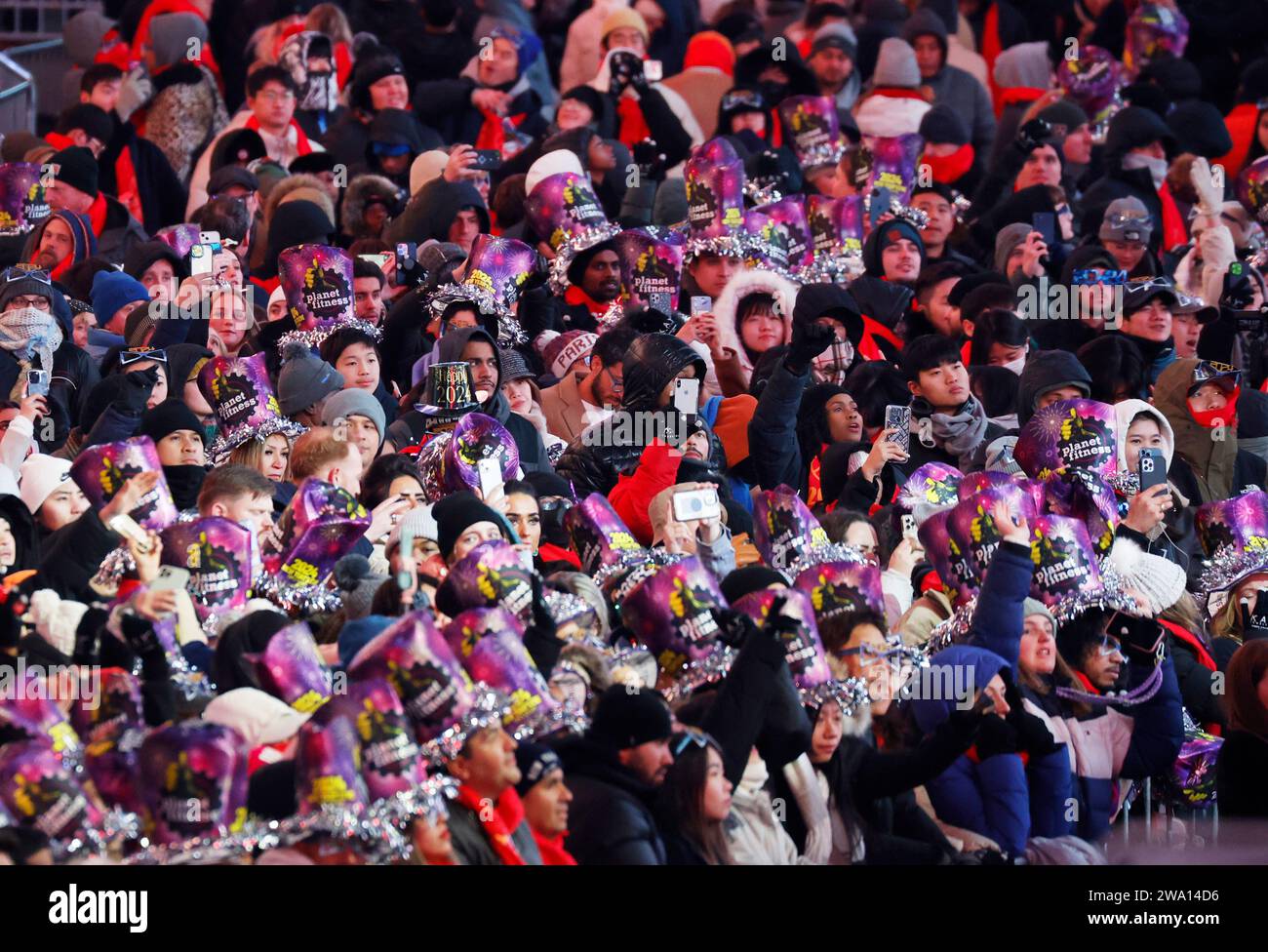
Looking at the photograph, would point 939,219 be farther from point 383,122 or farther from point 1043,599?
point 1043,599

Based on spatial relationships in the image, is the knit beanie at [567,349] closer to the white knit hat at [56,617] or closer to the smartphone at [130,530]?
the smartphone at [130,530]

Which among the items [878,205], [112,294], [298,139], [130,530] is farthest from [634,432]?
[298,139]

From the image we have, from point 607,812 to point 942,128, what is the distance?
24.8 ft

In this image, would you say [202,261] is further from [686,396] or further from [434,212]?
[686,396]

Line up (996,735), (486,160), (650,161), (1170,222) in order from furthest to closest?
(1170,222), (650,161), (486,160), (996,735)

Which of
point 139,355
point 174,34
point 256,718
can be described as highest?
point 174,34

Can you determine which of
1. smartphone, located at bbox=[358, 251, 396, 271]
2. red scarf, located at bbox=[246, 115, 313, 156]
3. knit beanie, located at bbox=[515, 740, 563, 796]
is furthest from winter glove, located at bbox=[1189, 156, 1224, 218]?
knit beanie, located at bbox=[515, 740, 563, 796]

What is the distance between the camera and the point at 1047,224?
13922 mm

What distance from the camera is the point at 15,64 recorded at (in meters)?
15.6

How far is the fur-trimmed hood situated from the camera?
12.1 m

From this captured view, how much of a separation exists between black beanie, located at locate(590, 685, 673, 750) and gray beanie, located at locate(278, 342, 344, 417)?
3.01 meters

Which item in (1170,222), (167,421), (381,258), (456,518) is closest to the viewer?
(456,518)

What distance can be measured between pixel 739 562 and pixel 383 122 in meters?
4.84
